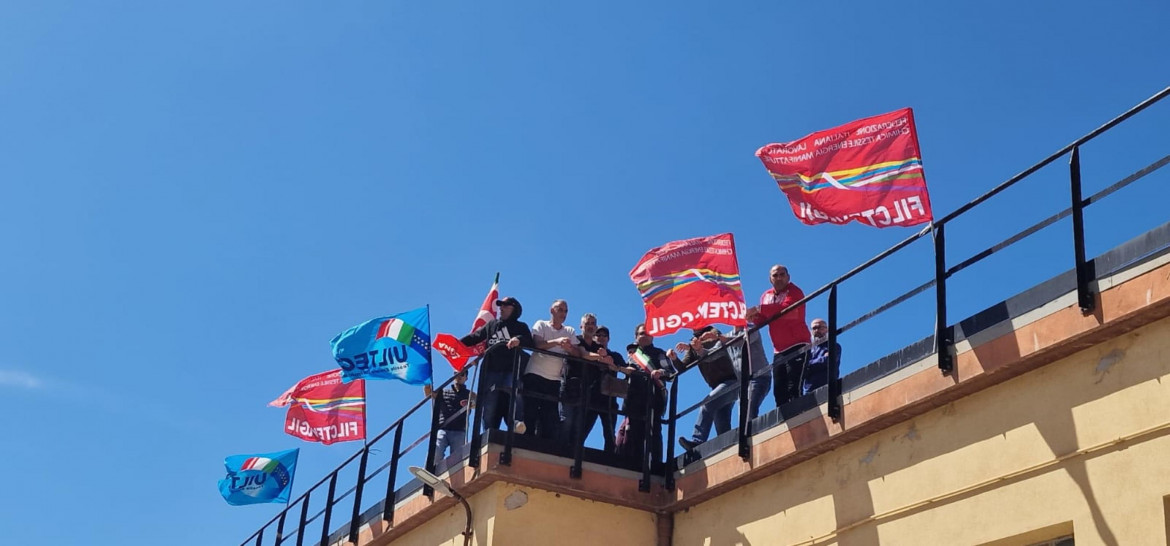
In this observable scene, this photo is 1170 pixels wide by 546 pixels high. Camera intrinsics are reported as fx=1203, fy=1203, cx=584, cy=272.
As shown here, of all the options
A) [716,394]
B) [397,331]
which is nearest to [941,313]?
[716,394]

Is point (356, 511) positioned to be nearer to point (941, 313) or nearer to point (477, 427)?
point (477, 427)

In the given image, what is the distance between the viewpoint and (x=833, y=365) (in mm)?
9438

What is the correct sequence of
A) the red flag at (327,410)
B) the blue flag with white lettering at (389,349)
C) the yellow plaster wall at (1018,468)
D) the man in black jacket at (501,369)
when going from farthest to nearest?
1. the red flag at (327,410)
2. the blue flag with white lettering at (389,349)
3. the man in black jacket at (501,369)
4. the yellow plaster wall at (1018,468)

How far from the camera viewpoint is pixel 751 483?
33.9 feet

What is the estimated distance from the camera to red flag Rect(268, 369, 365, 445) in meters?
17.0

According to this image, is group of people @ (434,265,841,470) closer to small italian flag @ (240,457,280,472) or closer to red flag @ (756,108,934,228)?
red flag @ (756,108,934,228)

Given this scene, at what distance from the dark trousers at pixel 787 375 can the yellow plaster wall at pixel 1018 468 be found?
79cm

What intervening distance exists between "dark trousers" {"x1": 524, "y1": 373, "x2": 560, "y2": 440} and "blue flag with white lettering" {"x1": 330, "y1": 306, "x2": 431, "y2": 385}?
2246mm

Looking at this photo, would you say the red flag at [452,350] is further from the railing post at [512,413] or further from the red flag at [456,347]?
the railing post at [512,413]

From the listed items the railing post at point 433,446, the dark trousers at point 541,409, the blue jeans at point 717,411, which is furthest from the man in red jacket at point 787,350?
the railing post at point 433,446

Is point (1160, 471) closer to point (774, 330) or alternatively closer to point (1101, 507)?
point (1101, 507)

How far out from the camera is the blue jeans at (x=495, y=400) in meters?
11.2

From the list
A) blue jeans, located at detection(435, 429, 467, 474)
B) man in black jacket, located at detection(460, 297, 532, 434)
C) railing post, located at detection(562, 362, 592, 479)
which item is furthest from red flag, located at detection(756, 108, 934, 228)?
blue jeans, located at detection(435, 429, 467, 474)

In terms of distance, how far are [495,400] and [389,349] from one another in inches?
115
